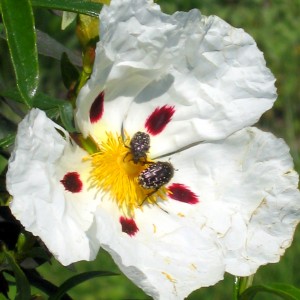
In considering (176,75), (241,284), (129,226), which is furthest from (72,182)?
(241,284)

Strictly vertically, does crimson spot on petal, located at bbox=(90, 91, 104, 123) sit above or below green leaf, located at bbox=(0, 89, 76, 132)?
below

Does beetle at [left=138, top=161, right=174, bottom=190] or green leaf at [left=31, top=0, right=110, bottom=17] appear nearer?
green leaf at [left=31, top=0, right=110, bottom=17]

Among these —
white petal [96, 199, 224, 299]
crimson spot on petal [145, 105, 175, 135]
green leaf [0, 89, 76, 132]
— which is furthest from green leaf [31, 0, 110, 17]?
white petal [96, 199, 224, 299]

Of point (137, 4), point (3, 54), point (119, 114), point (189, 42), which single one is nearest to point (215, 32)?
point (189, 42)

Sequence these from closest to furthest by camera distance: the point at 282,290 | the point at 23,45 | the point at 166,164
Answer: the point at 23,45 → the point at 282,290 → the point at 166,164

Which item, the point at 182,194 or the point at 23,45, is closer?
the point at 23,45

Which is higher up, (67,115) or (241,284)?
(67,115)

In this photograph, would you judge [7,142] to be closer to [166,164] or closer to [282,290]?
[166,164]

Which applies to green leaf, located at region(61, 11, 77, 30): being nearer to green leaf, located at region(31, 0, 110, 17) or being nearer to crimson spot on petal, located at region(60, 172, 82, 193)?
green leaf, located at region(31, 0, 110, 17)

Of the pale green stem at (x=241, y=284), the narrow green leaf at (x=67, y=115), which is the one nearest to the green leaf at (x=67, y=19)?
the narrow green leaf at (x=67, y=115)
